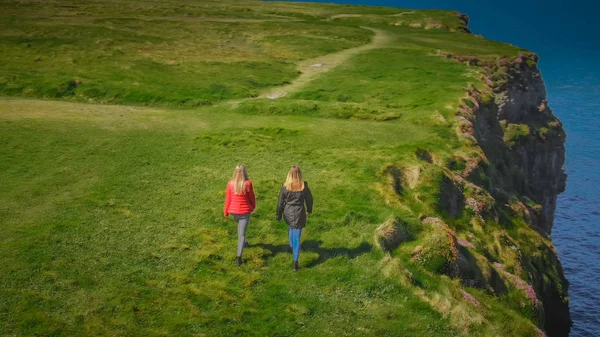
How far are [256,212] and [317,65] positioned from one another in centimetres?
6185

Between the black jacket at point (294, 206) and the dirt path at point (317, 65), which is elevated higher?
the dirt path at point (317, 65)

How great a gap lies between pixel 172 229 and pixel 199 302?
5921 mm

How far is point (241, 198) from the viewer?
20312 millimetres

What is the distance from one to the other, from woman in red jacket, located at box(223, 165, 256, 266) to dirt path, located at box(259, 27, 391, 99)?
134ft

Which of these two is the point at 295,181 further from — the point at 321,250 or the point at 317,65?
the point at 317,65

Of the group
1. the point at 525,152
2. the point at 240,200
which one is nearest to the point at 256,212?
the point at 240,200

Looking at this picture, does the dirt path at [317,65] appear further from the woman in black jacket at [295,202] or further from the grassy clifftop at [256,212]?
the woman in black jacket at [295,202]

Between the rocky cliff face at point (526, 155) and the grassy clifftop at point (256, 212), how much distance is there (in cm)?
59

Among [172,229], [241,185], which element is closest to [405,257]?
[241,185]

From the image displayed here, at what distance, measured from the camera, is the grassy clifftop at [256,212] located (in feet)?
60.1

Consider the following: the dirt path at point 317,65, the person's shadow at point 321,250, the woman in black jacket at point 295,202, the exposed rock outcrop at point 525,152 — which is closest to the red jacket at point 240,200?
the woman in black jacket at point 295,202

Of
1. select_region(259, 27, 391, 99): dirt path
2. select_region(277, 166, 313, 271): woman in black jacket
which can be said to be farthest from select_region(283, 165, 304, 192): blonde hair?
select_region(259, 27, 391, 99): dirt path

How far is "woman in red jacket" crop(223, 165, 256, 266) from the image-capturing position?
20.2 metres

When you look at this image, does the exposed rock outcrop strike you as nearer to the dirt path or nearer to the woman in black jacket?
the woman in black jacket
